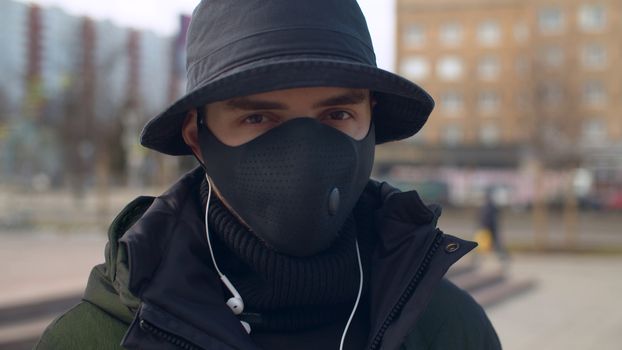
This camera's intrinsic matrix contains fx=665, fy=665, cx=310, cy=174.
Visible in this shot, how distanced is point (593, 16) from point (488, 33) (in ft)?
27.9

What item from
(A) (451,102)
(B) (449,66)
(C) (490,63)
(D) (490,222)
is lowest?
(D) (490,222)

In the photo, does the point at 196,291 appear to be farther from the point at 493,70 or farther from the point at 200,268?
the point at 493,70

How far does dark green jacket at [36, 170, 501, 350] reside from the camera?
1.24 metres

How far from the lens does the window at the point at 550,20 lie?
49031 millimetres

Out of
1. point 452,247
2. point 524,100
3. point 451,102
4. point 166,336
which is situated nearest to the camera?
point 166,336

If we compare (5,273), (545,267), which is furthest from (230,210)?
(545,267)

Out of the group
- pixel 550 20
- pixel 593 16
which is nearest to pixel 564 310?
pixel 550 20

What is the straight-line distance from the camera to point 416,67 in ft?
185

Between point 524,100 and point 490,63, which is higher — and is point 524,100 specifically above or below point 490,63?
below

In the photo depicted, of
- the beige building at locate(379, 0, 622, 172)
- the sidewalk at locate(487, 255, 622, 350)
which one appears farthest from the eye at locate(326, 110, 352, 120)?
the beige building at locate(379, 0, 622, 172)

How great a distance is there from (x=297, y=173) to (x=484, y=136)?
2181 inches

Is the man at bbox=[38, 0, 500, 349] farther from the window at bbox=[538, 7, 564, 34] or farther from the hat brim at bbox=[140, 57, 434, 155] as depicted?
the window at bbox=[538, 7, 564, 34]

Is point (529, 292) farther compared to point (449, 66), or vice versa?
point (449, 66)

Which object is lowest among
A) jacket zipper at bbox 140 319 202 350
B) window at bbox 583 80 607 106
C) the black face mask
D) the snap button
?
jacket zipper at bbox 140 319 202 350
